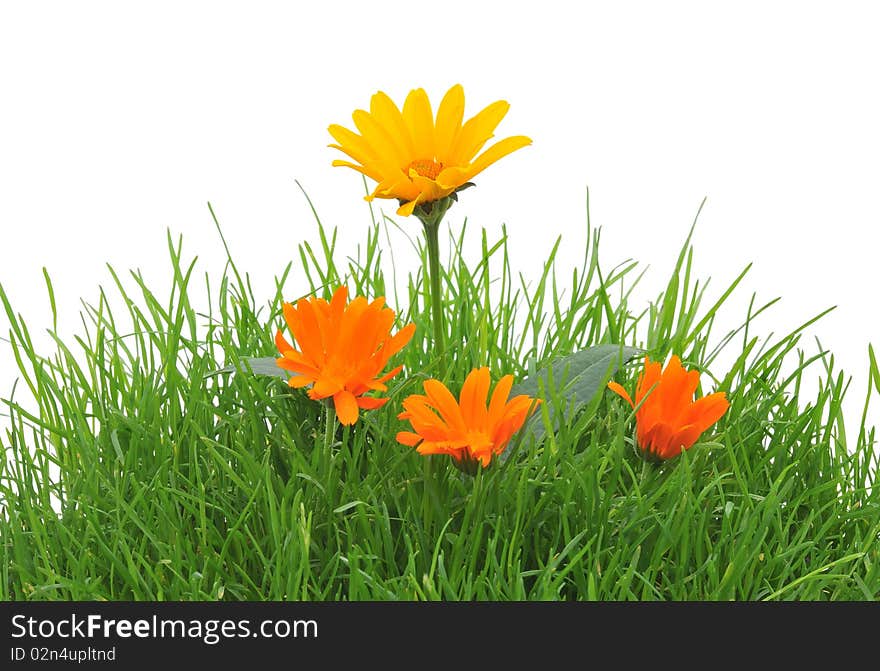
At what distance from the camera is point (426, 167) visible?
1275 millimetres

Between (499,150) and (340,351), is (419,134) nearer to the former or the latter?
(499,150)

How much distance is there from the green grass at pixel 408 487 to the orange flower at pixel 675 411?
0.03m

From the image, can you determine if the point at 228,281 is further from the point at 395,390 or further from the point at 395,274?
the point at 395,390

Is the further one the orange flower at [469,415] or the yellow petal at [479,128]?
the yellow petal at [479,128]

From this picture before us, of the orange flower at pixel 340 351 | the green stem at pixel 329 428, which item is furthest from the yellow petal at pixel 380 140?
the green stem at pixel 329 428

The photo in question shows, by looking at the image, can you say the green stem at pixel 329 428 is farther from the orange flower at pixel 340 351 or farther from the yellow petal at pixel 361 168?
the yellow petal at pixel 361 168

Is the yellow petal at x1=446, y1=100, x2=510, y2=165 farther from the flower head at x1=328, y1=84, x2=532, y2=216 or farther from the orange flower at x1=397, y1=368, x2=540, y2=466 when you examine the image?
the orange flower at x1=397, y1=368, x2=540, y2=466

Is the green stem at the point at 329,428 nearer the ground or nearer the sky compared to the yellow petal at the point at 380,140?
nearer the ground

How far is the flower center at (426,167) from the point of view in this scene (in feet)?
4.17

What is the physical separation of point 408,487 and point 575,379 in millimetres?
206

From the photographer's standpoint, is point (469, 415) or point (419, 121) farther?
point (419, 121)

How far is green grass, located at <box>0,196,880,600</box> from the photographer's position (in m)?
1.16

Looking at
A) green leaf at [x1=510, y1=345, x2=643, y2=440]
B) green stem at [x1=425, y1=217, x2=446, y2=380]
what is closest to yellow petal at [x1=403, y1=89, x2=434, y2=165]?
green stem at [x1=425, y1=217, x2=446, y2=380]

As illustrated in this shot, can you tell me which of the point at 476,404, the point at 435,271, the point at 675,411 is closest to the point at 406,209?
the point at 435,271
